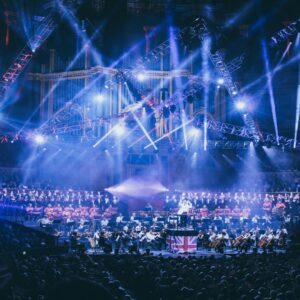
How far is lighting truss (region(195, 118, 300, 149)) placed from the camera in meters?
31.2

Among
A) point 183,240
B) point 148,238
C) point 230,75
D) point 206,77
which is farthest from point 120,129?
point 183,240

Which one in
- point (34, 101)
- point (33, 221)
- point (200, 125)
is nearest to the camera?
point (33, 221)

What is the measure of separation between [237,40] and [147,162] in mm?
11426

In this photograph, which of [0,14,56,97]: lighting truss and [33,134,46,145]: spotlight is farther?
[33,134,46,145]: spotlight

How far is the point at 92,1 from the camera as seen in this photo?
3381 cm

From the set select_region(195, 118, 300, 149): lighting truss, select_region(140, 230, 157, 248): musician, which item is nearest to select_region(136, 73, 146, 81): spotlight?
select_region(195, 118, 300, 149): lighting truss

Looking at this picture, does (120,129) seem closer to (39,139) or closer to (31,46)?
(39,139)

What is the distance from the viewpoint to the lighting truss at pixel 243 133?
31.2 metres

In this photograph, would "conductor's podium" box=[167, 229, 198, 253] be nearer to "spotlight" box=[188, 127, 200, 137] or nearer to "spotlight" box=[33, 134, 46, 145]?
"spotlight" box=[33, 134, 46, 145]

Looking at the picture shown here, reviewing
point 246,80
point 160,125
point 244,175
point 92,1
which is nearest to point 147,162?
point 160,125

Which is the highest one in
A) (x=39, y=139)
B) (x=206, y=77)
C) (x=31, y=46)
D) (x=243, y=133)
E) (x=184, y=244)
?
(x=31, y=46)

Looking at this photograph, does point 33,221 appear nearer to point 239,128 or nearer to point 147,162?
point 147,162

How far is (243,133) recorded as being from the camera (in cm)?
3177

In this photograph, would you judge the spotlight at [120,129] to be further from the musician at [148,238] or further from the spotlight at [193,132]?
the musician at [148,238]
